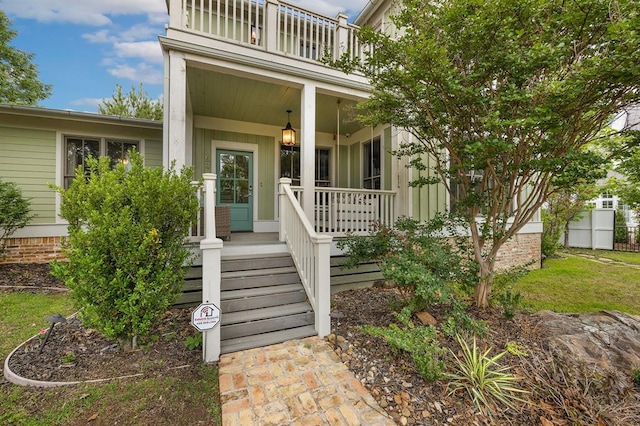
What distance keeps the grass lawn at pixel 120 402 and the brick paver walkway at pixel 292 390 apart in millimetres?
164

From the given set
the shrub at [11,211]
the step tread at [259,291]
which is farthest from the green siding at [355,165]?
the shrub at [11,211]

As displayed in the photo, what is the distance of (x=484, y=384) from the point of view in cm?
225

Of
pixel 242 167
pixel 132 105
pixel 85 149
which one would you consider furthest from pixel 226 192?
pixel 132 105

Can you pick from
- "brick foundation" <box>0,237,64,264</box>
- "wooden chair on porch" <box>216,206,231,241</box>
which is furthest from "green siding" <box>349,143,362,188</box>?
"brick foundation" <box>0,237,64,264</box>

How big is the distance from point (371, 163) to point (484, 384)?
5.70 meters

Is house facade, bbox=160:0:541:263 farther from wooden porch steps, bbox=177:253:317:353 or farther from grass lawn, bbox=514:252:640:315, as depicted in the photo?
wooden porch steps, bbox=177:253:317:353

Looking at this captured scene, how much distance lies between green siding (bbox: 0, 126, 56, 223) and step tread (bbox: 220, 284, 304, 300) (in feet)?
17.3

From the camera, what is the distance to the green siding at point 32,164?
557 centimetres

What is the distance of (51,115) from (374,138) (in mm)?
7080

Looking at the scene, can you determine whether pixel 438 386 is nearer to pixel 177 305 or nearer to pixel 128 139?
pixel 177 305

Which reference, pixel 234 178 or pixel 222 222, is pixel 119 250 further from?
pixel 234 178

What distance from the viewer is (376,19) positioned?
25.3 ft

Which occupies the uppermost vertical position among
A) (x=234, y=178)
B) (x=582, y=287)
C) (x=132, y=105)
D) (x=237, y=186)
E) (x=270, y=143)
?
Answer: (x=132, y=105)

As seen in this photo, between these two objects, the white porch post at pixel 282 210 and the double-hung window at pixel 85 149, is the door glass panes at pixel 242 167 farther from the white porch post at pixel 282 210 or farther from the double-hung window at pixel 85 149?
the white porch post at pixel 282 210
